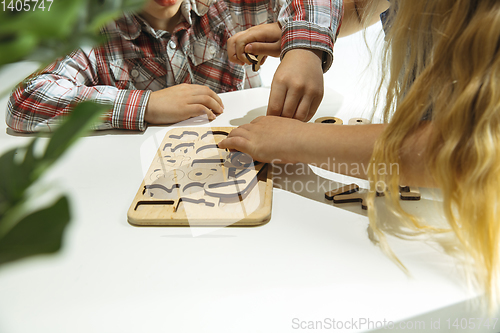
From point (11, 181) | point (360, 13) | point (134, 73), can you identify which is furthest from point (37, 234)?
point (360, 13)

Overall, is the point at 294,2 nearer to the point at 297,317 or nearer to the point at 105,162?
the point at 105,162

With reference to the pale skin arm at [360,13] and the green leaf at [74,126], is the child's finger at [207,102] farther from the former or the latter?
the green leaf at [74,126]

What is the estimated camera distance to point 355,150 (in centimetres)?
46

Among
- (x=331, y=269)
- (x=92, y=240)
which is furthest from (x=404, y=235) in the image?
(x=92, y=240)

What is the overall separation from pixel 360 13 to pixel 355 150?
61 centimetres

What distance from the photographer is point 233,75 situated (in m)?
0.99

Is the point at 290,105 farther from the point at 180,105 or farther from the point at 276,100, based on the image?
the point at 180,105

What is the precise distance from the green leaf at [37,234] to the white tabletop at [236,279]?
0.55ft

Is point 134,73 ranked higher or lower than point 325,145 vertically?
higher

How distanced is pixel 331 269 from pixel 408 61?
1.00 ft

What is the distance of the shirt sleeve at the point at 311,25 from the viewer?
689 millimetres

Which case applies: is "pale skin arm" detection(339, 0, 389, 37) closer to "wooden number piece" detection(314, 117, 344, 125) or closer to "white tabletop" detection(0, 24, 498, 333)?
"wooden number piece" detection(314, 117, 344, 125)

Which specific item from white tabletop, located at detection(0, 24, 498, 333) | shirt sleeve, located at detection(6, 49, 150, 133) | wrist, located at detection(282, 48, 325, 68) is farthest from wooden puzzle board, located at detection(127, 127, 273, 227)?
wrist, located at detection(282, 48, 325, 68)

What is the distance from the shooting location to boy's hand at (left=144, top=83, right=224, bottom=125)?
0.68 metres
